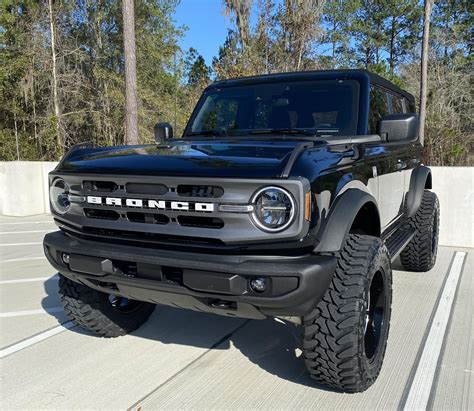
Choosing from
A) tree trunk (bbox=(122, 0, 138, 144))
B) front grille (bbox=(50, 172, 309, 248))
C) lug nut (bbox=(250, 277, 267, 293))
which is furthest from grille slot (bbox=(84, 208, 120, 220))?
tree trunk (bbox=(122, 0, 138, 144))

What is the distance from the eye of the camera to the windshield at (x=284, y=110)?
3230mm

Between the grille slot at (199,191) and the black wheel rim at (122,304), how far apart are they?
58.7 inches

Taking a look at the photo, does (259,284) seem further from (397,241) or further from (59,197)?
(397,241)

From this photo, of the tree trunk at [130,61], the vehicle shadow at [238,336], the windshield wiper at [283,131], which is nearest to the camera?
the vehicle shadow at [238,336]

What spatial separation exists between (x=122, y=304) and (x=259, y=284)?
172 cm

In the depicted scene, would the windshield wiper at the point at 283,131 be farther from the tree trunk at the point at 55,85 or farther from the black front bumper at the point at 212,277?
the tree trunk at the point at 55,85

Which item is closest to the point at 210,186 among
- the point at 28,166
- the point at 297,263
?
the point at 297,263

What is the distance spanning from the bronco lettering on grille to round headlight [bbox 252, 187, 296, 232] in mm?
221

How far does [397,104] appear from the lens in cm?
446

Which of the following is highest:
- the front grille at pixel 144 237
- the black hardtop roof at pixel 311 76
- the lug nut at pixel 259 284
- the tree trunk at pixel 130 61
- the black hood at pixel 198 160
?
the tree trunk at pixel 130 61

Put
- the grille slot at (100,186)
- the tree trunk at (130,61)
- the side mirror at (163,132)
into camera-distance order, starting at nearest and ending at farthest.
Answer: the grille slot at (100,186) < the side mirror at (163,132) < the tree trunk at (130,61)

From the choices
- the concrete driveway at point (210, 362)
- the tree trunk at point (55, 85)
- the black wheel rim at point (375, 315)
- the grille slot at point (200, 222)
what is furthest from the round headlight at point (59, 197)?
the tree trunk at point (55, 85)

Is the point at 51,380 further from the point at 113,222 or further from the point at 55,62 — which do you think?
the point at 55,62

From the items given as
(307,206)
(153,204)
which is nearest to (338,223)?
(307,206)
